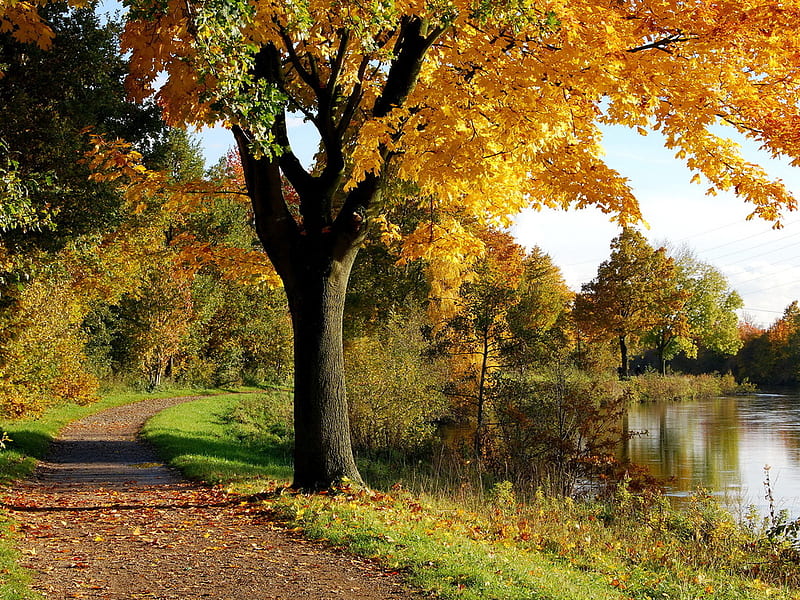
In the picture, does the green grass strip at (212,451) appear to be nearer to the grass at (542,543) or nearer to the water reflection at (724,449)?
the grass at (542,543)

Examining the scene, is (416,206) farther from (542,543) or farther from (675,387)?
(675,387)

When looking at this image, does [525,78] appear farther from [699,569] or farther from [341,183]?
[699,569]

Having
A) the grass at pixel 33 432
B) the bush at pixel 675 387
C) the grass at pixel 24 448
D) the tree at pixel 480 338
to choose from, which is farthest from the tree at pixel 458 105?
the bush at pixel 675 387

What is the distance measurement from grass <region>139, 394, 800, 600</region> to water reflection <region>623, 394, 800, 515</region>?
7.25 ft

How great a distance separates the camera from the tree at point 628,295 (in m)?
46.8

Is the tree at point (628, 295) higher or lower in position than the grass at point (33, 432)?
higher

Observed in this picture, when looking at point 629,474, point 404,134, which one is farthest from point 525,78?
point 629,474

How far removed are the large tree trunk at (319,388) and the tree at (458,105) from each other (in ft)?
0.07

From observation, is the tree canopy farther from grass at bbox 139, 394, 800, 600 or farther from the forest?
grass at bbox 139, 394, 800, 600

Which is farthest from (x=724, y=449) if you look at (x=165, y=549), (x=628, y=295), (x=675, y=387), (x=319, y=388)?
(x=628, y=295)

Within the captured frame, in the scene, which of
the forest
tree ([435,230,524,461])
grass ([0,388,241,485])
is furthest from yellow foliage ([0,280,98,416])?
tree ([435,230,524,461])

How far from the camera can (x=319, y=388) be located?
9180 mm

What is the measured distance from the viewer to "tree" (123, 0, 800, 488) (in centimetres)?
714

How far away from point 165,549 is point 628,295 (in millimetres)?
43809
